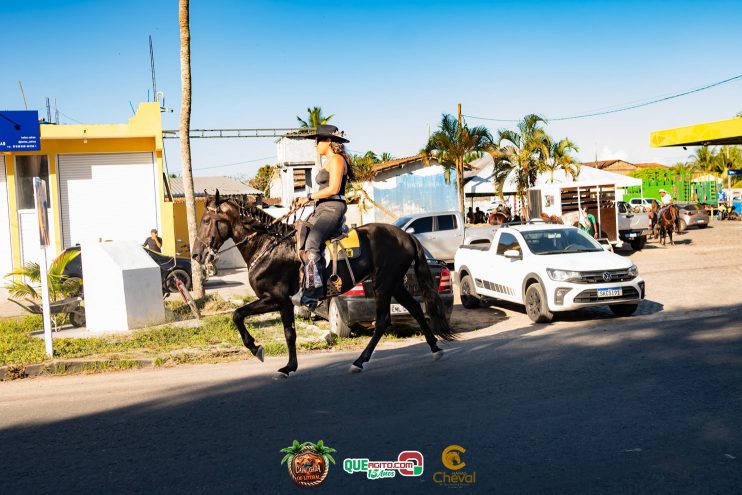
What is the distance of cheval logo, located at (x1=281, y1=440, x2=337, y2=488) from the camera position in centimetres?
489

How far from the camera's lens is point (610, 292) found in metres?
12.2

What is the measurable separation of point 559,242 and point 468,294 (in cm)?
241

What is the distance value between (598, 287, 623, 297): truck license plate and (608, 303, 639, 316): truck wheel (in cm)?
74

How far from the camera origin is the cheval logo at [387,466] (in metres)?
5.03

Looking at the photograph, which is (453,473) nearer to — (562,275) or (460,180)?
(562,275)

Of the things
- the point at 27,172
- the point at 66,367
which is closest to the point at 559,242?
the point at 66,367

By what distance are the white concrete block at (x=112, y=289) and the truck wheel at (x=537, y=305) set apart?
6.90 meters

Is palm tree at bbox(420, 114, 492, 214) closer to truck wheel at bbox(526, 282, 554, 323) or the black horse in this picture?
truck wheel at bbox(526, 282, 554, 323)

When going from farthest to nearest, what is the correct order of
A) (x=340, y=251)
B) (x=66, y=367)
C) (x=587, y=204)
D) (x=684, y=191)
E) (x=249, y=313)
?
(x=684, y=191)
(x=587, y=204)
(x=66, y=367)
(x=340, y=251)
(x=249, y=313)

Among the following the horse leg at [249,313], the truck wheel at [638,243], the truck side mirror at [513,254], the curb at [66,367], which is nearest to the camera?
the horse leg at [249,313]

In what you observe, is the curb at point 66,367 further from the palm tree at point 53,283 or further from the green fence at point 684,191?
the green fence at point 684,191

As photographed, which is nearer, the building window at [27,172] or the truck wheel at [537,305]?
the truck wheel at [537,305]

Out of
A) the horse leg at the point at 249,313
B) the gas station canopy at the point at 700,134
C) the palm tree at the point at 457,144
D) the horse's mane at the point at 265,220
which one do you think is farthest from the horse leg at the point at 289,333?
the palm tree at the point at 457,144

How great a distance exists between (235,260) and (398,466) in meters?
23.2
